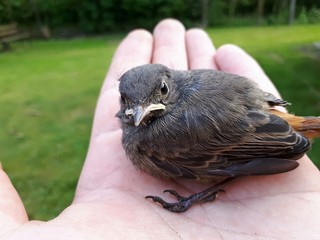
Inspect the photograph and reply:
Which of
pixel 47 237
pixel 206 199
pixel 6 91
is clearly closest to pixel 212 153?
pixel 206 199

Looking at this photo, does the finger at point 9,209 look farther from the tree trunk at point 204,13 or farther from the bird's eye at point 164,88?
the tree trunk at point 204,13

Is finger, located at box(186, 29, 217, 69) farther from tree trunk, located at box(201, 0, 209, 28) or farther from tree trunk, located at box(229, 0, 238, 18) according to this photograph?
tree trunk, located at box(229, 0, 238, 18)

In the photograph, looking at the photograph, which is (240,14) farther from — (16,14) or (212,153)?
(212,153)

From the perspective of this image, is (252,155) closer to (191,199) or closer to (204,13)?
(191,199)

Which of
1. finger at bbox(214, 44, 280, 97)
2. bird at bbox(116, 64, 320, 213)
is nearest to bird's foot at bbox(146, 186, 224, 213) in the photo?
bird at bbox(116, 64, 320, 213)

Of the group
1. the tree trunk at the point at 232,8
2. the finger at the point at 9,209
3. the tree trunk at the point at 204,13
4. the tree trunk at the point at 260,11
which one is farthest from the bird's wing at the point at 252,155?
the tree trunk at the point at 232,8
